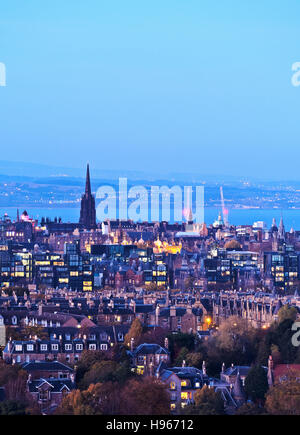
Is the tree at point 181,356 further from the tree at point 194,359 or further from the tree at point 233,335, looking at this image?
the tree at point 233,335

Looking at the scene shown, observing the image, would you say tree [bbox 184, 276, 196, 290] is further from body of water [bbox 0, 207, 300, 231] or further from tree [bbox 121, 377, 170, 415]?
body of water [bbox 0, 207, 300, 231]

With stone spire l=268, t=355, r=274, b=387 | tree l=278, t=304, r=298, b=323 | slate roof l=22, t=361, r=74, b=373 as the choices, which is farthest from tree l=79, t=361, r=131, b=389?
tree l=278, t=304, r=298, b=323

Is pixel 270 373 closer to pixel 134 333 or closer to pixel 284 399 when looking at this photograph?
pixel 284 399

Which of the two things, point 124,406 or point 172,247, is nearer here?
point 124,406

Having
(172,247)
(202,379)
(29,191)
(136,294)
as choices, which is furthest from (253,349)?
(29,191)

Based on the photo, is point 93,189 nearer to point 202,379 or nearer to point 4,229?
point 4,229

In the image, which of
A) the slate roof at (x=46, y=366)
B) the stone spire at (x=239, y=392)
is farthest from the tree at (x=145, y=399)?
the slate roof at (x=46, y=366)
